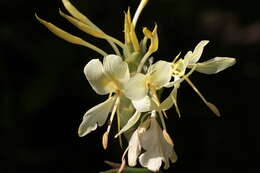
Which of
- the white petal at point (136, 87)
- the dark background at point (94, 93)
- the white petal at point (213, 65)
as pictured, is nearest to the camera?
the white petal at point (136, 87)

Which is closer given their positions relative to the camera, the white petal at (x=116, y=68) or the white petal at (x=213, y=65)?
the white petal at (x=116, y=68)

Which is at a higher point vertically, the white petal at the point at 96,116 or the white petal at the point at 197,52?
the white petal at the point at 96,116

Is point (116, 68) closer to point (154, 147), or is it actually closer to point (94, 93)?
point (154, 147)

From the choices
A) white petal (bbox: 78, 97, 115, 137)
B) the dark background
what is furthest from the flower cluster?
the dark background

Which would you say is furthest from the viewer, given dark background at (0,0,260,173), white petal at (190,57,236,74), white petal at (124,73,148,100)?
dark background at (0,0,260,173)

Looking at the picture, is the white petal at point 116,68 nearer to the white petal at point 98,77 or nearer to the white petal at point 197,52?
the white petal at point 98,77

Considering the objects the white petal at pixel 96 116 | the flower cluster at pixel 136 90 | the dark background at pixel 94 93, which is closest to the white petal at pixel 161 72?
the flower cluster at pixel 136 90

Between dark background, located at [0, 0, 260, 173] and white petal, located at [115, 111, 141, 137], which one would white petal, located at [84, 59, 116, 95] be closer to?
white petal, located at [115, 111, 141, 137]

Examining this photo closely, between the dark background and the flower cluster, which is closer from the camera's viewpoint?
the flower cluster

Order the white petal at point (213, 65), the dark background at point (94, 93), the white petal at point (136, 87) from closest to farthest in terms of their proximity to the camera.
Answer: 1. the white petal at point (136, 87)
2. the white petal at point (213, 65)
3. the dark background at point (94, 93)
